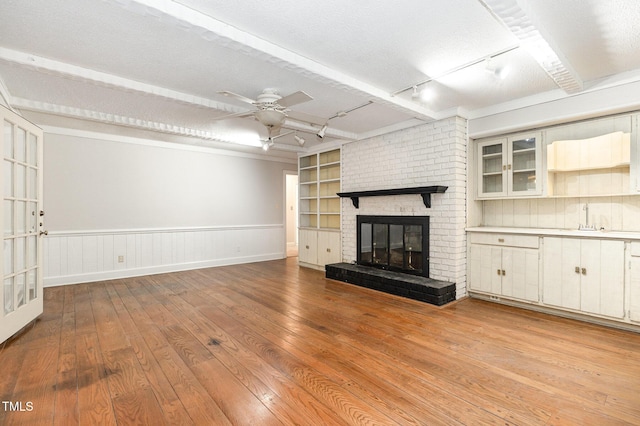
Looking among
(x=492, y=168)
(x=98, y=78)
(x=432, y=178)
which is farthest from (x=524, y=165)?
(x=98, y=78)

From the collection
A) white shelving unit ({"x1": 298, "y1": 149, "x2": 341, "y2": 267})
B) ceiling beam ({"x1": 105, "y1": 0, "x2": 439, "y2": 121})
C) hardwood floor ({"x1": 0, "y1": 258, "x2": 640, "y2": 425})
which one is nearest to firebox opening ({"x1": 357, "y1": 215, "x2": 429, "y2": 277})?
white shelving unit ({"x1": 298, "y1": 149, "x2": 341, "y2": 267})

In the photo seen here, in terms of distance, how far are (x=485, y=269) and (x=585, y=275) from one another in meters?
1.04

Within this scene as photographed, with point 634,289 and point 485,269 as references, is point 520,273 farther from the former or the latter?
point 634,289

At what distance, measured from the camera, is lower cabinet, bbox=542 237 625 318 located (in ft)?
10.4

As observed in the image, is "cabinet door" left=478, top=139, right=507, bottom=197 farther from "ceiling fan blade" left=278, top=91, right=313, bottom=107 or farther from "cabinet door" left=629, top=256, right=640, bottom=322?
"ceiling fan blade" left=278, top=91, right=313, bottom=107

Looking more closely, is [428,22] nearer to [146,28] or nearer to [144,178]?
[146,28]

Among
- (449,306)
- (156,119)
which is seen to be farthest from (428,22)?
(156,119)

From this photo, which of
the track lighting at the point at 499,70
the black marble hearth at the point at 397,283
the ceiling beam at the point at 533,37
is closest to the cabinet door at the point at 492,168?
the ceiling beam at the point at 533,37

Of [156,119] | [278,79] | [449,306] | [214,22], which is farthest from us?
[156,119]

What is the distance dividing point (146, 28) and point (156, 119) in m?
2.52

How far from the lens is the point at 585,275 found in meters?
3.36

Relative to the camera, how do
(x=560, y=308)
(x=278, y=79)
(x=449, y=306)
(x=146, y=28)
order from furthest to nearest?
1. (x=449, y=306)
2. (x=560, y=308)
3. (x=278, y=79)
4. (x=146, y=28)

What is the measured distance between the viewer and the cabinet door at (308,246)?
6.59 metres

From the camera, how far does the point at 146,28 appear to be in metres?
2.34
